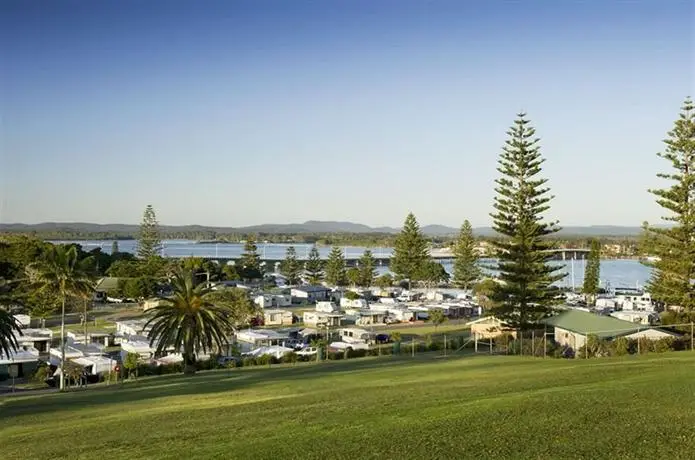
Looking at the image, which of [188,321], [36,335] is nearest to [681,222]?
[188,321]

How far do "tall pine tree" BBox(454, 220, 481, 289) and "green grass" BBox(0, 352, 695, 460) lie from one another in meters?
47.9

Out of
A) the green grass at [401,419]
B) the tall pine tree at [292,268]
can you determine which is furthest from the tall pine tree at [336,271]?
the green grass at [401,419]

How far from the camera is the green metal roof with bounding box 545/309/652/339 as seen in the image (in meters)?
21.5

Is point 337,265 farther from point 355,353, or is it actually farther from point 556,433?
point 556,433

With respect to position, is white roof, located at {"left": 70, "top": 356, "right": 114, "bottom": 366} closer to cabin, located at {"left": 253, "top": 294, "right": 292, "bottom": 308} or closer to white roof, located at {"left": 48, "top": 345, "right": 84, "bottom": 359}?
white roof, located at {"left": 48, "top": 345, "right": 84, "bottom": 359}

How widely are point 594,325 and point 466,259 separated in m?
42.7

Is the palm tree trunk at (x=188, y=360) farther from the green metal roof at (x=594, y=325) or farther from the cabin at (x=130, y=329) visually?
the green metal roof at (x=594, y=325)

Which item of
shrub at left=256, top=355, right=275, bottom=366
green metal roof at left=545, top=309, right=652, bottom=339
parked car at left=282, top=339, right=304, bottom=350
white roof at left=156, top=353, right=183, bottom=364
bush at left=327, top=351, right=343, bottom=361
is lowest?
parked car at left=282, top=339, right=304, bottom=350

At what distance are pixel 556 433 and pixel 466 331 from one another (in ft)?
94.9

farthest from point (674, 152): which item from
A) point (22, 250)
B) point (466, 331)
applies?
point (22, 250)

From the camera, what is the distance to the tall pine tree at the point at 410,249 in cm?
6469

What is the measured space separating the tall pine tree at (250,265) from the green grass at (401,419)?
5958cm

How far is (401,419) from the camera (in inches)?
342

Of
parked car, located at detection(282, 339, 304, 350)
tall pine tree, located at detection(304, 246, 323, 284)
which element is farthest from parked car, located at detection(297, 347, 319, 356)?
tall pine tree, located at detection(304, 246, 323, 284)
